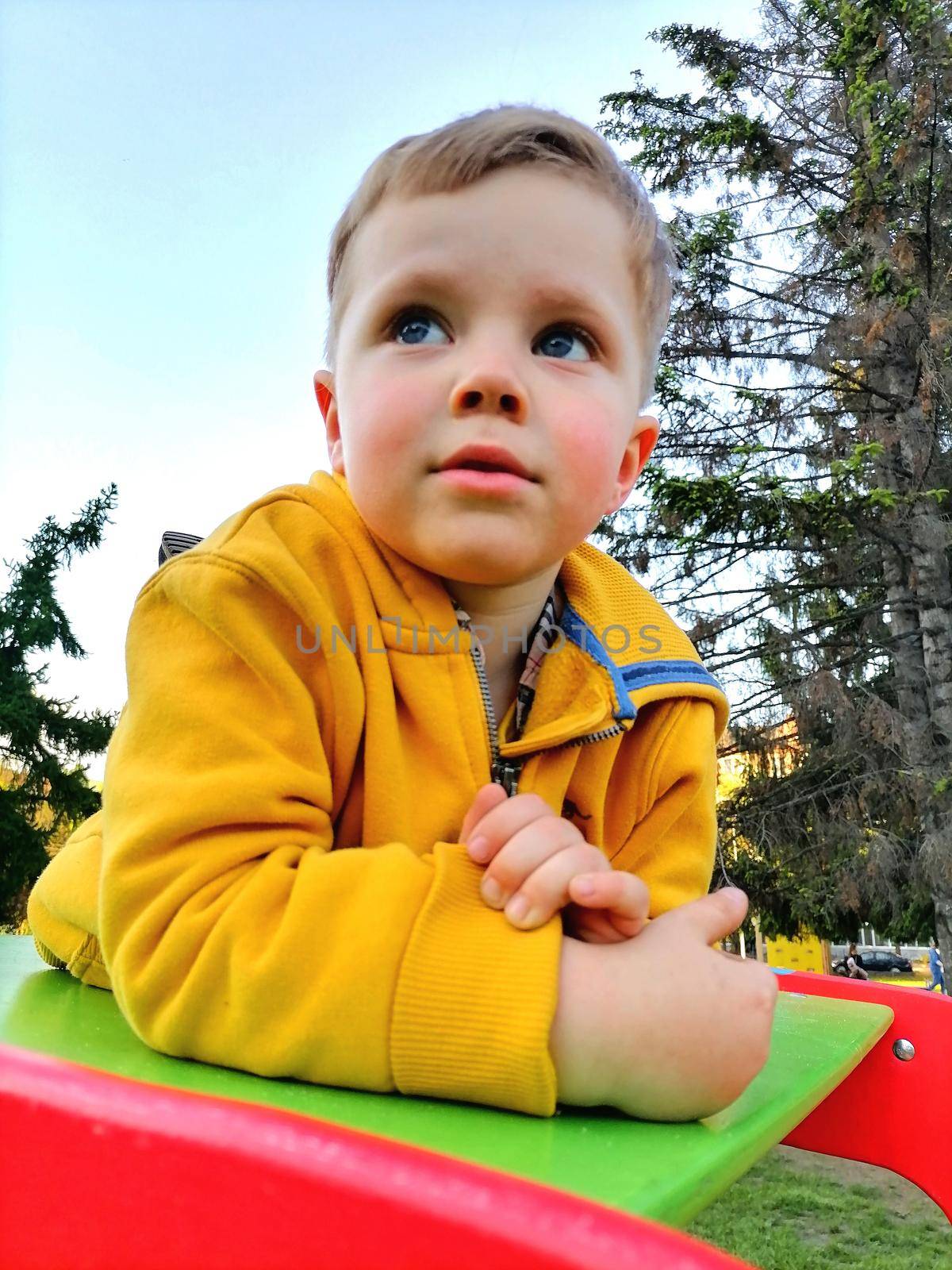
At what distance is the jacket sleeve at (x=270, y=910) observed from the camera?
0.40 m

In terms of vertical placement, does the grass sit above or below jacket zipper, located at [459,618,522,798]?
below

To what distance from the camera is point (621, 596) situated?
0.79m

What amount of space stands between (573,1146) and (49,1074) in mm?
182

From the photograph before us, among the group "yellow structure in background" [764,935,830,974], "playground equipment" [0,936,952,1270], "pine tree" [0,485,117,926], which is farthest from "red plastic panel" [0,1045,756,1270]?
"yellow structure in background" [764,935,830,974]

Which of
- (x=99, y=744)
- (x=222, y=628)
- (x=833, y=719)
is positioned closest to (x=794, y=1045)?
(x=222, y=628)

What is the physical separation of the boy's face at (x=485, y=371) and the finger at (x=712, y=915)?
0.22 metres

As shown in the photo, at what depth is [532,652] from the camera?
694mm

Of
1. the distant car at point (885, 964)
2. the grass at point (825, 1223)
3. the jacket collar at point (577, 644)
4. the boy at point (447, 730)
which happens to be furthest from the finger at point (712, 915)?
the distant car at point (885, 964)

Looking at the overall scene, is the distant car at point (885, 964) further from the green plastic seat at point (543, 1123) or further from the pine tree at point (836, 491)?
the green plastic seat at point (543, 1123)

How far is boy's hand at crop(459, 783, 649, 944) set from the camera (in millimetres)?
431

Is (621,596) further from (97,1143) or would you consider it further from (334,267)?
(97,1143)

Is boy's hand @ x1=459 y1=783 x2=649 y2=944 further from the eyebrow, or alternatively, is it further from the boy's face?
the eyebrow

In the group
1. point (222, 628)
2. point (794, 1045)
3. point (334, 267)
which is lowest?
point (794, 1045)

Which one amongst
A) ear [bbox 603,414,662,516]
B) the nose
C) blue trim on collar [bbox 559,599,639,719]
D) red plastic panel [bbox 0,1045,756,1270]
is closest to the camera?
red plastic panel [bbox 0,1045,756,1270]
